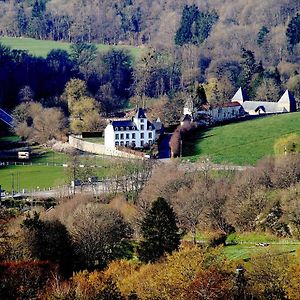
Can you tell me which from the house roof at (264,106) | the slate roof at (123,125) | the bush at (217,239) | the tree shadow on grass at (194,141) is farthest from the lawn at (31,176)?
the house roof at (264,106)

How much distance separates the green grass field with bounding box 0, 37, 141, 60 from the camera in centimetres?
9044

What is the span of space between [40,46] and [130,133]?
4734cm

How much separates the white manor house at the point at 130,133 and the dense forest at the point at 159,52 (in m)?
7.02

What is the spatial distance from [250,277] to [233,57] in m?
68.0

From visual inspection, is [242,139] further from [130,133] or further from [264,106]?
[264,106]

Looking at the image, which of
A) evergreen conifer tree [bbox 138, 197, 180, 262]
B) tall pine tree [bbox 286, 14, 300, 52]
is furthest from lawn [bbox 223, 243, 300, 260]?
tall pine tree [bbox 286, 14, 300, 52]

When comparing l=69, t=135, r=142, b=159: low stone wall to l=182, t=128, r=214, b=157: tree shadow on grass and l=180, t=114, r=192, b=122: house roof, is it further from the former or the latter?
l=180, t=114, r=192, b=122: house roof

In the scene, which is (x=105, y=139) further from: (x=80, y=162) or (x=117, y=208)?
(x=117, y=208)

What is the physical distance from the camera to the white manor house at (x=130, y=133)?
5091cm

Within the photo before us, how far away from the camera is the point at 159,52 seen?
89.3m

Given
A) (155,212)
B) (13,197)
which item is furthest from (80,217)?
(13,197)

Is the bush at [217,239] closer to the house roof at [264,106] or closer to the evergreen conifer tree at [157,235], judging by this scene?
the evergreen conifer tree at [157,235]

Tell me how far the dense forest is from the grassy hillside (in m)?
6.83

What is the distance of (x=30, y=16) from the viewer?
110m
